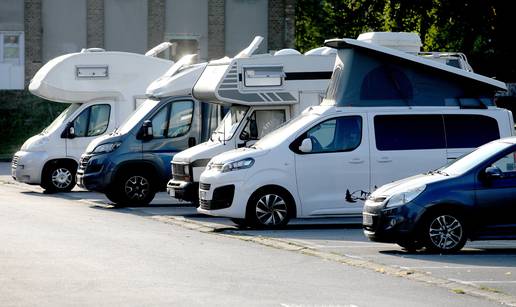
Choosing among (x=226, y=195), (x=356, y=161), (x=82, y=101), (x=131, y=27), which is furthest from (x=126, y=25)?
(x=226, y=195)

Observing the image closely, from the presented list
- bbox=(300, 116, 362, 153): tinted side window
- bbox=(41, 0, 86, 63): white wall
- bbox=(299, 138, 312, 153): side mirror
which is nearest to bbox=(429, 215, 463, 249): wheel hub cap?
bbox=(299, 138, 312, 153): side mirror

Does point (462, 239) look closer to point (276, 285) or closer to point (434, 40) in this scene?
point (276, 285)

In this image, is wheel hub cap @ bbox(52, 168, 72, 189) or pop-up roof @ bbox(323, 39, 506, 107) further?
wheel hub cap @ bbox(52, 168, 72, 189)

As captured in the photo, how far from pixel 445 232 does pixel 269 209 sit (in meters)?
4.15

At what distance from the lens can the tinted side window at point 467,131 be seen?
2081cm

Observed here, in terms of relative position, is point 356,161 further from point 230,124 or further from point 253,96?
point 230,124

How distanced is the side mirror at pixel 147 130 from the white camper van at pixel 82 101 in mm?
3472

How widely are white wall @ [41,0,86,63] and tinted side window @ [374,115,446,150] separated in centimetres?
4168

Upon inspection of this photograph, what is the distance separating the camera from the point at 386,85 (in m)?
21.0

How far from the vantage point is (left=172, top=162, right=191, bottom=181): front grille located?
74.8ft

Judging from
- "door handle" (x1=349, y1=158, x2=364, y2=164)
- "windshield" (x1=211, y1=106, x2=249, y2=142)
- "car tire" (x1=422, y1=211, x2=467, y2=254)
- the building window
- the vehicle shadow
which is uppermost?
the building window

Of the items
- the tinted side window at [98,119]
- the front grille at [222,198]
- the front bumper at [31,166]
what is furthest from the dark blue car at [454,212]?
the front bumper at [31,166]

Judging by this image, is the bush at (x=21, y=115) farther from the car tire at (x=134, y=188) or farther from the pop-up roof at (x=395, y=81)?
the pop-up roof at (x=395, y=81)

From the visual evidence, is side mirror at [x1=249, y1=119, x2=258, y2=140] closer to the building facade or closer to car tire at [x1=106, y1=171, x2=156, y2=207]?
car tire at [x1=106, y1=171, x2=156, y2=207]
